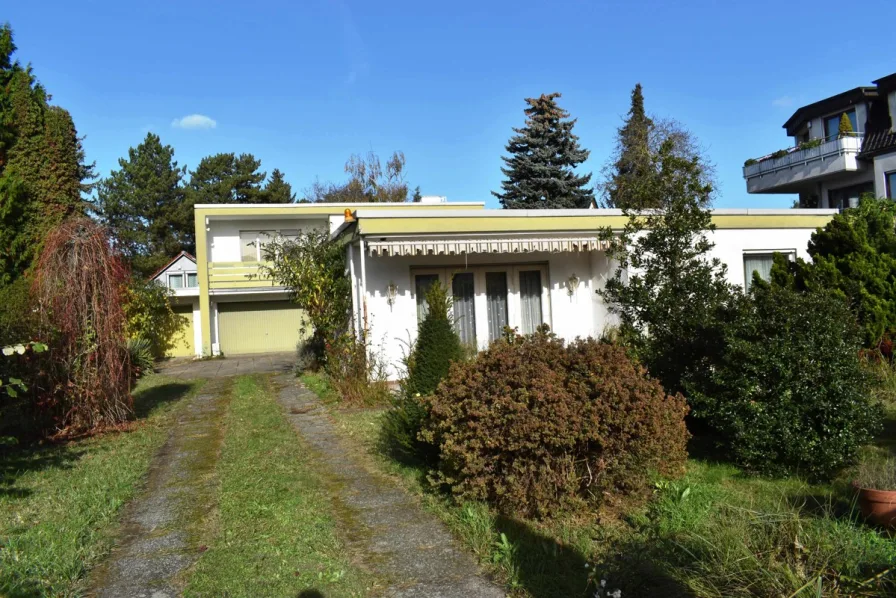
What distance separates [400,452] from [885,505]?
4.40 meters

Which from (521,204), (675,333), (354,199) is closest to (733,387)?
(675,333)

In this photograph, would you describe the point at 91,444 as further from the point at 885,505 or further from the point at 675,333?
the point at 885,505

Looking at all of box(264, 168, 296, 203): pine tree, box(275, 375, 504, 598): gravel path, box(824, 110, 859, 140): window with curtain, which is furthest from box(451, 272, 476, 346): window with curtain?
box(264, 168, 296, 203): pine tree

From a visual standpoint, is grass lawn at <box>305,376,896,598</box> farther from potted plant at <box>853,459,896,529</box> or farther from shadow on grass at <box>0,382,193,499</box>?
shadow on grass at <box>0,382,193,499</box>

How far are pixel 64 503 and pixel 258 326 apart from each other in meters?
22.3

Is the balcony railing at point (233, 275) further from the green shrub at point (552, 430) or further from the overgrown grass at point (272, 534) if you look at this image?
the green shrub at point (552, 430)

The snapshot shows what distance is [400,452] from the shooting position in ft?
23.6

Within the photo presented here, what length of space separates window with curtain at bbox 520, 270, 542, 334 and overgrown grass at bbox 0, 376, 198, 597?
6.83m

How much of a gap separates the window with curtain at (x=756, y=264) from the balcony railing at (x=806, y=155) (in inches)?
578

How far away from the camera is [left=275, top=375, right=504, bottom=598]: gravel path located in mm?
4004

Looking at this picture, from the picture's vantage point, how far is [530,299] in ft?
44.6

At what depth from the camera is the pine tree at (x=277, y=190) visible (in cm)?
5041

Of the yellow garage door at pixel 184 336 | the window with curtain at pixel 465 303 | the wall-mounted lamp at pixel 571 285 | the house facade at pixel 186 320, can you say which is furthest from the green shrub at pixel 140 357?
the wall-mounted lamp at pixel 571 285

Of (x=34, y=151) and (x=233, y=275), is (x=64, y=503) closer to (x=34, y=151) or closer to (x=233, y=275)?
(x=34, y=151)
